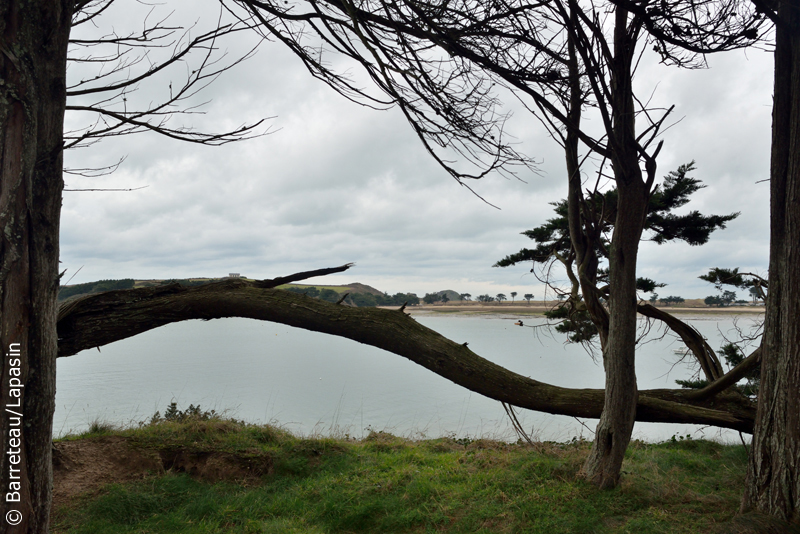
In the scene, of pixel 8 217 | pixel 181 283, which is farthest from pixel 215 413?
pixel 8 217

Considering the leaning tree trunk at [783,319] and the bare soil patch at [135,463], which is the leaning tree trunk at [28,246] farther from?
the leaning tree trunk at [783,319]

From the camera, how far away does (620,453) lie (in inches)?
148

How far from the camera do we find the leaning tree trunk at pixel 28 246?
2146 millimetres

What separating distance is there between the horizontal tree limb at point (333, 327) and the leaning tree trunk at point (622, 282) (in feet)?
0.79

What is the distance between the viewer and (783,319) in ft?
9.89

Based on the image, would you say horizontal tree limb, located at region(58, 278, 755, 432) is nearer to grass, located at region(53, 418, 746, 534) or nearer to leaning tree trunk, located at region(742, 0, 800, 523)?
grass, located at region(53, 418, 746, 534)

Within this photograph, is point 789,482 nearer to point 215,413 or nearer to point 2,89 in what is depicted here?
point 2,89

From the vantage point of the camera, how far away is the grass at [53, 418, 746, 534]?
3.29 m

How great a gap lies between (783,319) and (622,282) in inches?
40.6

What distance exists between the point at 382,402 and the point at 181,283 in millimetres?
5682

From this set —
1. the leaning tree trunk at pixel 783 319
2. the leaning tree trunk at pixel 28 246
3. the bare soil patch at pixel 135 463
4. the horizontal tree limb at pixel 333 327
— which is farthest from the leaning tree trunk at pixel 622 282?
the leaning tree trunk at pixel 28 246

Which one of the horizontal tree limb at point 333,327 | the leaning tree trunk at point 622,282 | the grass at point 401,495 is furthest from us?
the leaning tree trunk at point 622,282

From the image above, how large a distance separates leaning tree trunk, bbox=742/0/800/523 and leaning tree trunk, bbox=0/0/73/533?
406 cm

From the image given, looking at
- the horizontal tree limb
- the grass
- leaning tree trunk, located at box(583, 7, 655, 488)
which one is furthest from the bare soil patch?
leaning tree trunk, located at box(583, 7, 655, 488)
